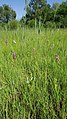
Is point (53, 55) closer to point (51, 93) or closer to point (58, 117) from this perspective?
point (51, 93)

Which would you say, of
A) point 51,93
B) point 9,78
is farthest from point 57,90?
point 9,78

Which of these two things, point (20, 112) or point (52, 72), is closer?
point (20, 112)

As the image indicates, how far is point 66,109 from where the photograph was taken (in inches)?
32.7

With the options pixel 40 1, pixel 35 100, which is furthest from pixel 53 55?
pixel 35 100

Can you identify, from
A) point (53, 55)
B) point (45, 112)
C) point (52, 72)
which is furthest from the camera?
point (53, 55)

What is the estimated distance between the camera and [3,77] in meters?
1.13

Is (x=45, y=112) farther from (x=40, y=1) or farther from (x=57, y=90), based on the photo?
(x=40, y=1)

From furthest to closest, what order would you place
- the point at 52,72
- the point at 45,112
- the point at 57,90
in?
the point at 52,72, the point at 57,90, the point at 45,112

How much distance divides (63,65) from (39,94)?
32 cm

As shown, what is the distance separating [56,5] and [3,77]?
0.65 metres

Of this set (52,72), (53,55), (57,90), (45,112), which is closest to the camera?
(45,112)

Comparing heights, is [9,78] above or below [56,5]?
below

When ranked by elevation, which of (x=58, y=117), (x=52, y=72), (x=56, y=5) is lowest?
(x=58, y=117)

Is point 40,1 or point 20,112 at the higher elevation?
point 40,1
